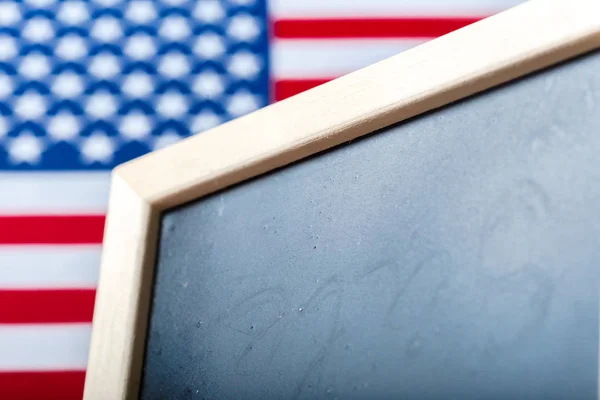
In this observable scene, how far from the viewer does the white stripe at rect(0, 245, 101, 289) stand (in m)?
1.30

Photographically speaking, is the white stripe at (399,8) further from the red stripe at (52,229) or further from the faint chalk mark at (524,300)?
the faint chalk mark at (524,300)

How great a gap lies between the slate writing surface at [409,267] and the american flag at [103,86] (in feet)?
2.12

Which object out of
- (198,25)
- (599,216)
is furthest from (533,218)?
(198,25)

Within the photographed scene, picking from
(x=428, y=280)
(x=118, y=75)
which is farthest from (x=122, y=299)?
(x=118, y=75)

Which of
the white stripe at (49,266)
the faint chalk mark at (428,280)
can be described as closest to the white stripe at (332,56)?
the white stripe at (49,266)

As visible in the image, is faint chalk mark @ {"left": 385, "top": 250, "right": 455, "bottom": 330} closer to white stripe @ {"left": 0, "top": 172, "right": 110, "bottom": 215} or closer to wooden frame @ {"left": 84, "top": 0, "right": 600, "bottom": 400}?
wooden frame @ {"left": 84, "top": 0, "right": 600, "bottom": 400}

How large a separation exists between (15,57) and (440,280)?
1.13m

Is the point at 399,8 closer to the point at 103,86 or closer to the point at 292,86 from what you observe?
the point at 292,86

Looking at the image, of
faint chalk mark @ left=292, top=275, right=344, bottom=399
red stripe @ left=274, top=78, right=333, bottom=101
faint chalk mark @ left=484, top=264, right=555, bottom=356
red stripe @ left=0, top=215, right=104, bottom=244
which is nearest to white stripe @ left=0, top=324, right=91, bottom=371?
red stripe @ left=0, top=215, right=104, bottom=244

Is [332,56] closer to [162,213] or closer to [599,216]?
[162,213]

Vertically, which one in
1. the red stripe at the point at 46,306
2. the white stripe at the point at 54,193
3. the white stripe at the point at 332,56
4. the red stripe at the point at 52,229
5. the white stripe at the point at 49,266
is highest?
the white stripe at the point at 332,56

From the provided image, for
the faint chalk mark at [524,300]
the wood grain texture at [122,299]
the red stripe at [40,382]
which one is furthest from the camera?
the red stripe at [40,382]

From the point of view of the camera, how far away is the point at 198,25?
1.38 metres

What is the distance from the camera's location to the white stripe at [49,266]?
1.30m
